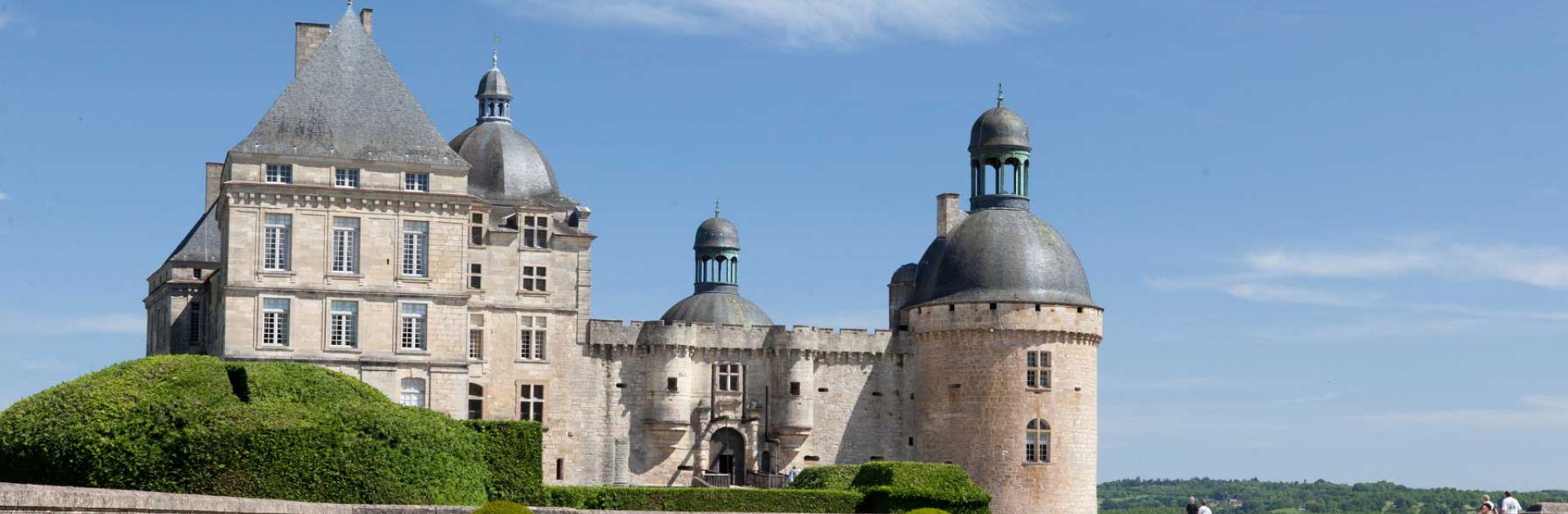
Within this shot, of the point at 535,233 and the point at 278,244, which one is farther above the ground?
the point at 535,233

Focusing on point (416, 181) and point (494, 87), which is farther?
point (494, 87)

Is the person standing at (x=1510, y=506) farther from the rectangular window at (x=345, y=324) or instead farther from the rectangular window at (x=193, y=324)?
the rectangular window at (x=193, y=324)

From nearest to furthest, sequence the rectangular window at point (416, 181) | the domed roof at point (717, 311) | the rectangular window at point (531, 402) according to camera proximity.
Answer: the rectangular window at point (416, 181) → the rectangular window at point (531, 402) → the domed roof at point (717, 311)

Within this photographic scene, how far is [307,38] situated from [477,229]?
7.60 metres

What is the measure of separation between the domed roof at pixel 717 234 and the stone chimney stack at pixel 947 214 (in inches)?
343

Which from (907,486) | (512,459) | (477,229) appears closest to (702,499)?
(907,486)

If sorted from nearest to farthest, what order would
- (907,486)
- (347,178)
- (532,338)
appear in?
(347,178) → (907,486) → (532,338)

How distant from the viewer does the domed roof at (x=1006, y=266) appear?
66.9 m

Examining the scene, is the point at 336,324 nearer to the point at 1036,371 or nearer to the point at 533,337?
the point at 533,337

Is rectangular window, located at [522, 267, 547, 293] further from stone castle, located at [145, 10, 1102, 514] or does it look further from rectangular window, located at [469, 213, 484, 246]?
rectangular window, located at [469, 213, 484, 246]

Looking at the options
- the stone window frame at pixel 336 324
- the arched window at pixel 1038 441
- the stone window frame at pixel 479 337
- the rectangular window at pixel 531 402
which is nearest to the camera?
the stone window frame at pixel 336 324

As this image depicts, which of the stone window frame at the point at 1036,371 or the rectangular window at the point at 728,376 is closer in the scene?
the stone window frame at the point at 1036,371

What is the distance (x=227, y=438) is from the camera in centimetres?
4050

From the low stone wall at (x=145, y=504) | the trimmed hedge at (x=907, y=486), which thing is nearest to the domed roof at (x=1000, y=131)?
the trimmed hedge at (x=907, y=486)
